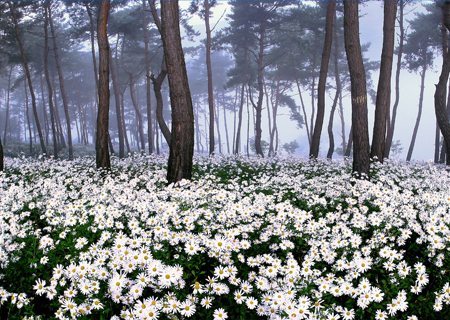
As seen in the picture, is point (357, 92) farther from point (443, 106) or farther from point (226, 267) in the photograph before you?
point (226, 267)

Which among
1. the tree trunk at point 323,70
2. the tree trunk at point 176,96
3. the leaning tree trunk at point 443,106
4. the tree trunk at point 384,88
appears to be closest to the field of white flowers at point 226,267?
the tree trunk at point 176,96

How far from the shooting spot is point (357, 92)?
7.39 metres

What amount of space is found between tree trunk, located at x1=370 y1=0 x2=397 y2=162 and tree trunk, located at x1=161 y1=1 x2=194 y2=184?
6334mm

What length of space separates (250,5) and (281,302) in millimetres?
21381

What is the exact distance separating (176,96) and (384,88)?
709 cm

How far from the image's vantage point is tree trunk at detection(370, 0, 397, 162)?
9.41 meters

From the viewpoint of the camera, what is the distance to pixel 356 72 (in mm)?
7410

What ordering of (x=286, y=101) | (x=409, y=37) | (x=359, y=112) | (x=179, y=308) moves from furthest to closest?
(x=286, y=101)
(x=409, y=37)
(x=359, y=112)
(x=179, y=308)

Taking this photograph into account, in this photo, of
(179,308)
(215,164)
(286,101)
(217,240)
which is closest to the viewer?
(179,308)

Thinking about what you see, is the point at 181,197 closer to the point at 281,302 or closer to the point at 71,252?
the point at 71,252

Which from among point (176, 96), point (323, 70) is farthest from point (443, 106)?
point (176, 96)

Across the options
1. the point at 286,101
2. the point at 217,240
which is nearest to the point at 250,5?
the point at 286,101

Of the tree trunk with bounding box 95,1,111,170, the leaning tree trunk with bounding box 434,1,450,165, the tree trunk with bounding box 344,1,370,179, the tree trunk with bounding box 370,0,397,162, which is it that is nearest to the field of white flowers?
the tree trunk with bounding box 344,1,370,179

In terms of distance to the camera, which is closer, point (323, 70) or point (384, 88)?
point (384, 88)
